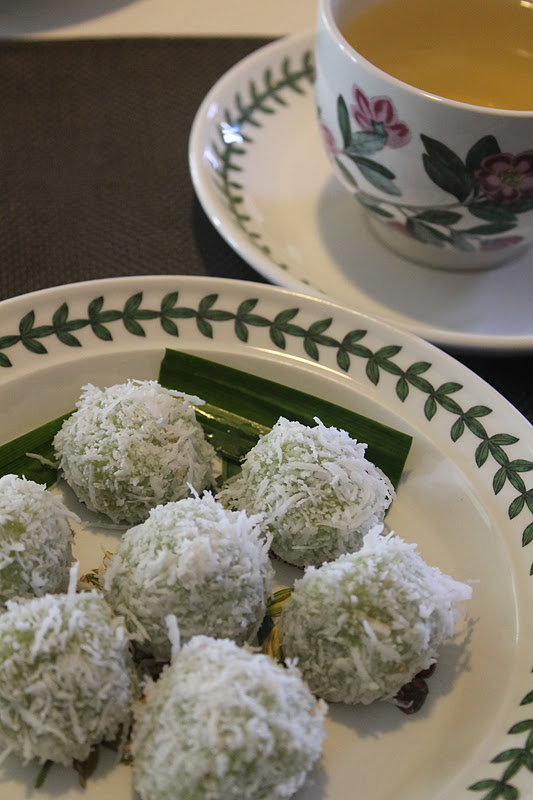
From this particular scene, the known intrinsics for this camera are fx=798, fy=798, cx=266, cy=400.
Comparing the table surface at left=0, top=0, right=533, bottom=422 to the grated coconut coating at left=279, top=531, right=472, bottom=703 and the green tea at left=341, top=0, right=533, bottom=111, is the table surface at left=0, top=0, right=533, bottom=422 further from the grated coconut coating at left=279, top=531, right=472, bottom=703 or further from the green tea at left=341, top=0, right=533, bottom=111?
the grated coconut coating at left=279, top=531, right=472, bottom=703

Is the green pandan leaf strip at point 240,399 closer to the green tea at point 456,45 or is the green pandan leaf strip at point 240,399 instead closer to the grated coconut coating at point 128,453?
the grated coconut coating at point 128,453

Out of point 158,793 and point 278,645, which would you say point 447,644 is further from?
point 158,793

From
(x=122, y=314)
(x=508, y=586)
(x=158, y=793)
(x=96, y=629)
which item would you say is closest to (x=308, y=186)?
(x=122, y=314)

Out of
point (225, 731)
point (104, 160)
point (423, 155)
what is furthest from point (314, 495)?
point (104, 160)

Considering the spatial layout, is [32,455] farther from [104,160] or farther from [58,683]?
[104,160]

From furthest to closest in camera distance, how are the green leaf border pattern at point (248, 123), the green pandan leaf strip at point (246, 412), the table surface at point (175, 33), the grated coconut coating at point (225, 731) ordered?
the table surface at point (175, 33), the green leaf border pattern at point (248, 123), the green pandan leaf strip at point (246, 412), the grated coconut coating at point (225, 731)

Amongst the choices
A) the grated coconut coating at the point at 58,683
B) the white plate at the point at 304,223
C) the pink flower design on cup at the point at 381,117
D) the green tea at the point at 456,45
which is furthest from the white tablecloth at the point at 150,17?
the grated coconut coating at the point at 58,683

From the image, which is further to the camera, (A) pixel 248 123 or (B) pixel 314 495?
(A) pixel 248 123
